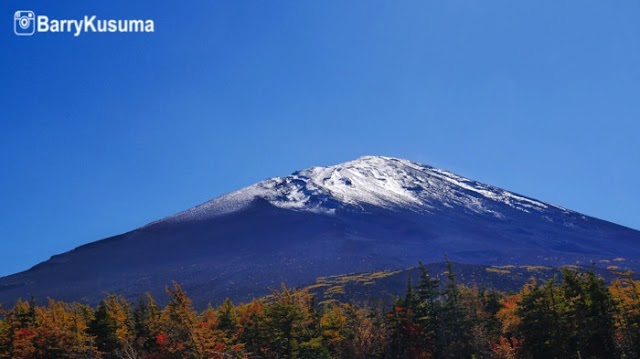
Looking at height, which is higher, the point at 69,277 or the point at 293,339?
the point at 69,277

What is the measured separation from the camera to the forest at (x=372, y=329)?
38.0 meters

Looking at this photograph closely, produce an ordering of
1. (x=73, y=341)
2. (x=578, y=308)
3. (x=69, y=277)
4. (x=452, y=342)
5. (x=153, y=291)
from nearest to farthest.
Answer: (x=578, y=308) → (x=73, y=341) → (x=452, y=342) → (x=153, y=291) → (x=69, y=277)

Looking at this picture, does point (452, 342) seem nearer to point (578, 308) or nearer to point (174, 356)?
point (578, 308)

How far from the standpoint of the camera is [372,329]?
50500 mm

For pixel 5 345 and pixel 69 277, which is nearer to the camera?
pixel 5 345

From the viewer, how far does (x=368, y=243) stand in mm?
196250

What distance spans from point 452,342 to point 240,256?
5671 inches

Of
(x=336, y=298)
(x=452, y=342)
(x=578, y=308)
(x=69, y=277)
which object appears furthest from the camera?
(x=69, y=277)

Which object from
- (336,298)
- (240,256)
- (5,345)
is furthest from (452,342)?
(240,256)

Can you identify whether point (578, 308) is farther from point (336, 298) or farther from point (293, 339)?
point (336, 298)

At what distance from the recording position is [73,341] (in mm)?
43531

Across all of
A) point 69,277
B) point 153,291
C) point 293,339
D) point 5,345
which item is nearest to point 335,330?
point 293,339

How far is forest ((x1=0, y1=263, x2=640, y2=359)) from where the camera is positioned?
38.0 metres

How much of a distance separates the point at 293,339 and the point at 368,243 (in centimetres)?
15392
